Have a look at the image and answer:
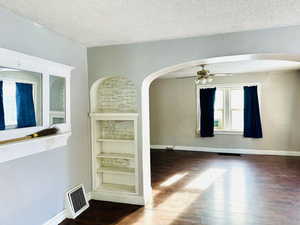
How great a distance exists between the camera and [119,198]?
3375 mm

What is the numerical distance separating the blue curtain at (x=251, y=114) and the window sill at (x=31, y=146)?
17.2 feet

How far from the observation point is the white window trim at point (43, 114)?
2051 mm

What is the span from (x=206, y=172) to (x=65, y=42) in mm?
3756

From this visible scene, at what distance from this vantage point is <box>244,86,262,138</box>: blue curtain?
6.26 meters

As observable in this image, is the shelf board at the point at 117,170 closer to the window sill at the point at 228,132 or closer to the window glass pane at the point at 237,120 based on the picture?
the window sill at the point at 228,132

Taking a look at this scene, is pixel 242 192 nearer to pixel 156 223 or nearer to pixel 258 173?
pixel 258 173

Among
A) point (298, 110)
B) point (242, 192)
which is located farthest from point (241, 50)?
point (298, 110)

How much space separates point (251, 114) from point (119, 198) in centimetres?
471

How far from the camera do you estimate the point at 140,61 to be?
323 centimetres

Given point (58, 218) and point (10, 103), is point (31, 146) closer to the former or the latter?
point (10, 103)

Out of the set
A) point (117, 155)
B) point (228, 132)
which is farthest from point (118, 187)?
point (228, 132)

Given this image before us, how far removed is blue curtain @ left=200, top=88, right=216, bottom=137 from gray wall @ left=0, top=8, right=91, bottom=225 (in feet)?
14.0

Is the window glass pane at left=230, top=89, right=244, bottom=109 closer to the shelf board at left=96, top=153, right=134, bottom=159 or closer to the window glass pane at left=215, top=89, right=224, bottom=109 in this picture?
the window glass pane at left=215, top=89, right=224, bottom=109

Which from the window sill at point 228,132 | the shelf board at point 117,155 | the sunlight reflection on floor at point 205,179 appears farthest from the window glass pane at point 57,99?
the window sill at point 228,132
